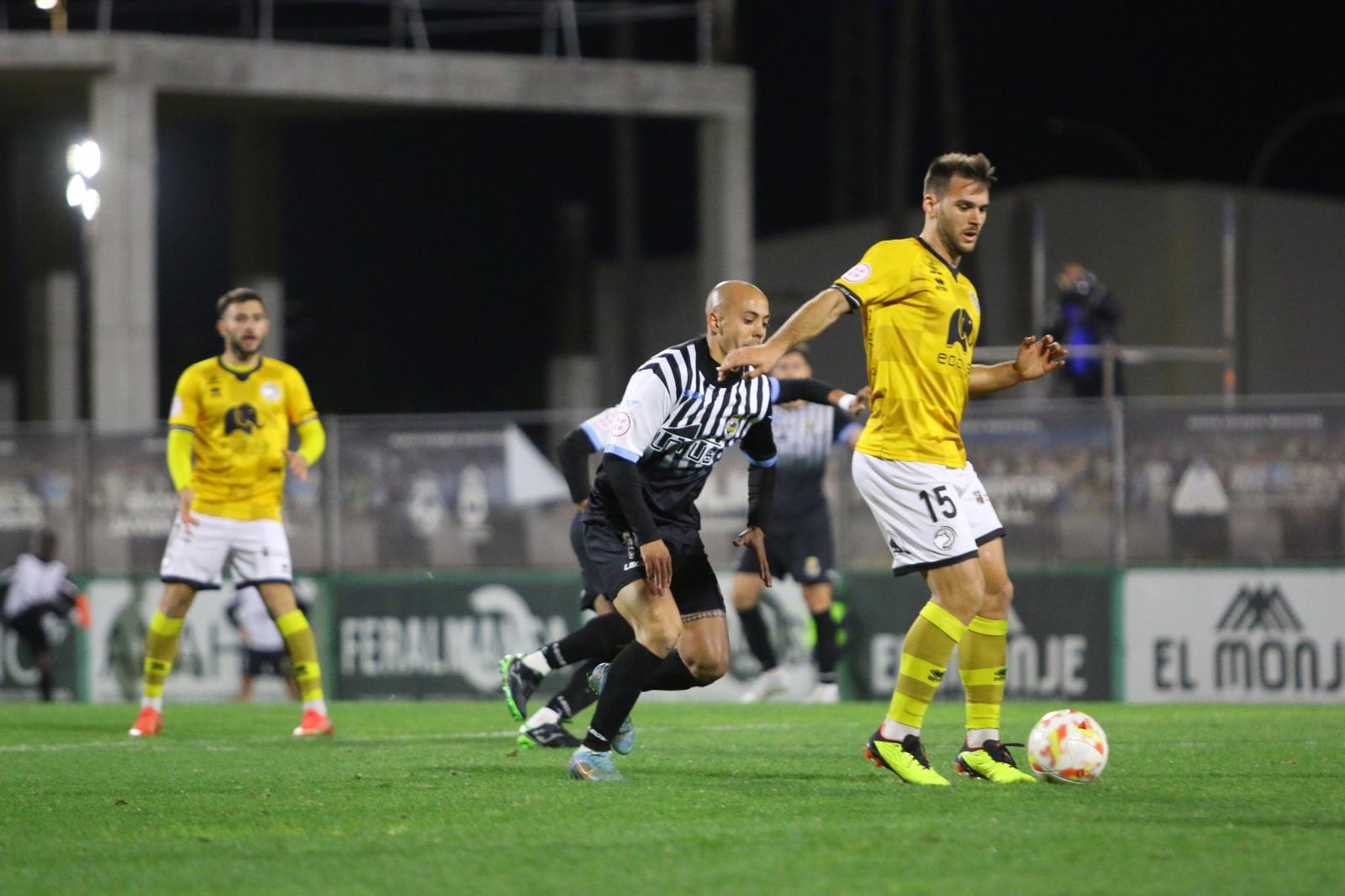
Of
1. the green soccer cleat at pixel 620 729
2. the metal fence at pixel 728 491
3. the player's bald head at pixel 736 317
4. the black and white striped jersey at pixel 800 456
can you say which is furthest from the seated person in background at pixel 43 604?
the player's bald head at pixel 736 317

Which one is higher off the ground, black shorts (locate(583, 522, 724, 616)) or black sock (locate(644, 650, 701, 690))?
black shorts (locate(583, 522, 724, 616))

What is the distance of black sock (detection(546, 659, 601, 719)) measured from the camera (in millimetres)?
8750

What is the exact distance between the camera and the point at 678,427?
7.36m

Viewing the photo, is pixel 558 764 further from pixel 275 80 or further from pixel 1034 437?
pixel 275 80

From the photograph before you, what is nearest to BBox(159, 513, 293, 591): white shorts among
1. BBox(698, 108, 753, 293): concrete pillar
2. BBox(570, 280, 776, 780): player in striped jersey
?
BBox(570, 280, 776, 780): player in striped jersey

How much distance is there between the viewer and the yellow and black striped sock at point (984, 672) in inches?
295

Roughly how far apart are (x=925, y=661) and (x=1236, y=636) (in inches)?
356

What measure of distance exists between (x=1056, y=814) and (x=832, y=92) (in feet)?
116

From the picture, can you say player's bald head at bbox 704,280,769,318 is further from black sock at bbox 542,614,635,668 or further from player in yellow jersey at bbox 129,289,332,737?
player in yellow jersey at bbox 129,289,332,737

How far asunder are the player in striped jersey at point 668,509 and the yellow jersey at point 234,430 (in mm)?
3352

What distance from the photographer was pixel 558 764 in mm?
8312

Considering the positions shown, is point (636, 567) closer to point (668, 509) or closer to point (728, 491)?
point (668, 509)

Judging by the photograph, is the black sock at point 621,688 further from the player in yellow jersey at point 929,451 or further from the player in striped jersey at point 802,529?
the player in striped jersey at point 802,529

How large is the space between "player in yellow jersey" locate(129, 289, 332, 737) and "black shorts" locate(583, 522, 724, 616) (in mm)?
3262
